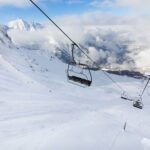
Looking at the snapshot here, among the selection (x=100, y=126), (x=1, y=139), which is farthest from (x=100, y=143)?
(x=1, y=139)

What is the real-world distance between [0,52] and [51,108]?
4481 cm

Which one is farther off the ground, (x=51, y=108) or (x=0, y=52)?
(x=0, y=52)

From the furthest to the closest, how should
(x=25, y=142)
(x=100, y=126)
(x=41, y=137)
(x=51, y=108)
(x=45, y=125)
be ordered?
(x=51, y=108), (x=100, y=126), (x=45, y=125), (x=41, y=137), (x=25, y=142)

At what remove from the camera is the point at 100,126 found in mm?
18609

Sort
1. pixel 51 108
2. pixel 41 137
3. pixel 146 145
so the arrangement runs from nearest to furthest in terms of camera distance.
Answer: pixel 41 137, pixel 146 145, pixel 51 108

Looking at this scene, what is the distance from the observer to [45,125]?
17406mm

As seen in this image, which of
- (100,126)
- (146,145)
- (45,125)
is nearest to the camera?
(146,145)

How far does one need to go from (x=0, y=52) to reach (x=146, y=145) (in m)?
57.8

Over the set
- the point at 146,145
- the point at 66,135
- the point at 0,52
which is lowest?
the point at 146,145

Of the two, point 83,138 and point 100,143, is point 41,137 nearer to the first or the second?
point 83,138

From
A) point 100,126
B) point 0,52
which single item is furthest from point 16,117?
point 0,52

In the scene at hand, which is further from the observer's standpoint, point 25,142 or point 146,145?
point 146,145

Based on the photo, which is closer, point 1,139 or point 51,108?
point 1,139

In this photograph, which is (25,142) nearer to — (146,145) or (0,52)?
(146,145)
